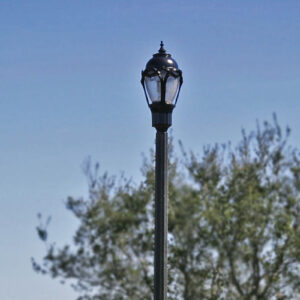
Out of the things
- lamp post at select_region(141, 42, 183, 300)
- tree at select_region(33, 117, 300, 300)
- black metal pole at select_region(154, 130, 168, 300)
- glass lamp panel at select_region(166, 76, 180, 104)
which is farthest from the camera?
tree at select_region(33, 117, 300, 300)

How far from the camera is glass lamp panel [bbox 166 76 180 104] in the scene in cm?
618

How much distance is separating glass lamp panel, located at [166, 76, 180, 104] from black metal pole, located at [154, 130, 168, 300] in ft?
1.10

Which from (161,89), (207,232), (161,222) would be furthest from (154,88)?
(207,232)

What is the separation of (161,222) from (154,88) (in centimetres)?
123

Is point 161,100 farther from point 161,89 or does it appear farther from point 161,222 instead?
point 161,222

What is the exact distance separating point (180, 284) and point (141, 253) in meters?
1.20

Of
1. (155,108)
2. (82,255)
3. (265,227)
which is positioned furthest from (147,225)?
(155,108)

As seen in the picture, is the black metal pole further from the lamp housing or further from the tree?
the tree

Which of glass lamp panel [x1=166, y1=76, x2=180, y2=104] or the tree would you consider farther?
the tree

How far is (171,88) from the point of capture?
20.3ft

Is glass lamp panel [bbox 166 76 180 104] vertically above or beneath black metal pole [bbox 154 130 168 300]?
above

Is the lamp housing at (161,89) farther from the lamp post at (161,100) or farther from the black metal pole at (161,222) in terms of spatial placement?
the black metal pole at (161,222)

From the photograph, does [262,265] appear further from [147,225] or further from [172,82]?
[172,82]


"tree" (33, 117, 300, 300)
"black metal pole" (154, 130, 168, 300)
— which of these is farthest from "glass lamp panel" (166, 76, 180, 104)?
"tree" (33, 117, 300, 300)
